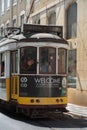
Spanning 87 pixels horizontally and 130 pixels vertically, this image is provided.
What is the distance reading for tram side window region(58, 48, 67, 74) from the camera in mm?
17016

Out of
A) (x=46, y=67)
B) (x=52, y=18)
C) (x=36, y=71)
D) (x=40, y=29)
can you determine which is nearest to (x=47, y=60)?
(x=46, y=67)

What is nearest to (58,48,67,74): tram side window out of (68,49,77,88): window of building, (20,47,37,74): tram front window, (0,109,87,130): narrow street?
(20,47,37,74): tram front window

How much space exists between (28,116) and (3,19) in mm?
27331

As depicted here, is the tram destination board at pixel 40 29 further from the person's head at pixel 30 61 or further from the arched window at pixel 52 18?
the arched window at pixel 52 18

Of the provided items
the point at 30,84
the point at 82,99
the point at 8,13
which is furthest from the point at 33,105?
the point at 8,13

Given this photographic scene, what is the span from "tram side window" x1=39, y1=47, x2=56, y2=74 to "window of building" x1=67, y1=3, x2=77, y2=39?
7.81m

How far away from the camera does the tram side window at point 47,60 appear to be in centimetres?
1672

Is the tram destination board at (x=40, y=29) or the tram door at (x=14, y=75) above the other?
the tram destination board at (x=40, y=29)

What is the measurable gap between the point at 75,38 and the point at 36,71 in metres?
8.06

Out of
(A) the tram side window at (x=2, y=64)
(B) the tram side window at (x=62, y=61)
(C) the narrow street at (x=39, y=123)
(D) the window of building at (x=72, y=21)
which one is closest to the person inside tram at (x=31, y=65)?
(B) the tram side window at (x=62, y=61)

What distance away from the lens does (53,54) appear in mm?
16891

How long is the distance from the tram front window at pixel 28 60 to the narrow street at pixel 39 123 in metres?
1.75

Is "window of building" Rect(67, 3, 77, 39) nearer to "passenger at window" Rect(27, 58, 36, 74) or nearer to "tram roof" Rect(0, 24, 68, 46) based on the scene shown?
"tram roof" Rect(0, 24, 68, 46)

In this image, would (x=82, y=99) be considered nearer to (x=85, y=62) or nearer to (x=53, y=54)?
(x=85, y=62)
